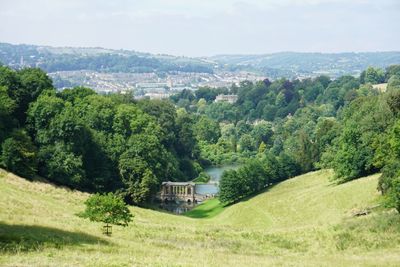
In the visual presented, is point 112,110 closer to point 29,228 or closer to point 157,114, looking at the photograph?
point 157,114

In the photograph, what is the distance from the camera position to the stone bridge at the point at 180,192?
96062mm

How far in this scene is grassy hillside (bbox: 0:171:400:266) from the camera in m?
27.5

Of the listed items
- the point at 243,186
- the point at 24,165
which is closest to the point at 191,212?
the point at 243,186

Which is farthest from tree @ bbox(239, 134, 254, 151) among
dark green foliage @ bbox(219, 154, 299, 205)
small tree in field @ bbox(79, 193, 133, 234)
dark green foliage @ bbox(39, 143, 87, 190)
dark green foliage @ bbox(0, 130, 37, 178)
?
small tree in field @ bbox(79, 193, 133, 234)

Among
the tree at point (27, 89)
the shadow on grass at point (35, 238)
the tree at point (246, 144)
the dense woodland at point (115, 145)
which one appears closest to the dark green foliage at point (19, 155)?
the dense woodland at point (115, 145)

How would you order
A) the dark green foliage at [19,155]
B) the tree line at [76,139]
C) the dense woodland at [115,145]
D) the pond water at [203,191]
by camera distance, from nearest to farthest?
the dark green foliage at [19,155] → the dense woodland at [115,145] → the tree line at [76,139] → the pond water at [203,191]

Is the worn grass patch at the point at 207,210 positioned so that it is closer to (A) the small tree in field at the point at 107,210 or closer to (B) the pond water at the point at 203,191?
(B) the pond water at the point at 203,191

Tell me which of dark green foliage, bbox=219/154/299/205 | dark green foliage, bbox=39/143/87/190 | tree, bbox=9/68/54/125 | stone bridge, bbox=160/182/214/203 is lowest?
stone bridge, bbox=160/182/214/203

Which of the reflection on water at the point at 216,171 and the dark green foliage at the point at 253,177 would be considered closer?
the dark green foliage at the point at 253,177

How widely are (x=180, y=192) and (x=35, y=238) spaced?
220 ft

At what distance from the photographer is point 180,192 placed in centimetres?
9644

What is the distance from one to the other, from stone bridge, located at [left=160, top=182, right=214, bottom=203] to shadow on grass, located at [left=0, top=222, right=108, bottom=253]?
61.6 meters

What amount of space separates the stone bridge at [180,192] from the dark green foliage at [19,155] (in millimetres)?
33439

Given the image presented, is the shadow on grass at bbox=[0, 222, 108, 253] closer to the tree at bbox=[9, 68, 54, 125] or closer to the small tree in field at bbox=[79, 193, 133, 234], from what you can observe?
the small tree in field at bbox=[79, 193, 133, 234]
